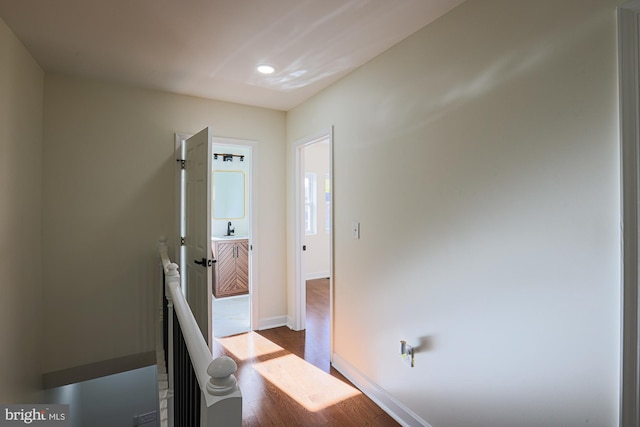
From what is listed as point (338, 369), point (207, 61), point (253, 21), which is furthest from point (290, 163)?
point (338, 369)

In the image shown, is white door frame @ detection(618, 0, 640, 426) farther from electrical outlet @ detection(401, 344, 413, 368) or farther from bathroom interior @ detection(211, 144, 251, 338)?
bathroom interior @ detection(211, 144, 251, 338)

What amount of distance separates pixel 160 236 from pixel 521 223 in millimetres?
2909

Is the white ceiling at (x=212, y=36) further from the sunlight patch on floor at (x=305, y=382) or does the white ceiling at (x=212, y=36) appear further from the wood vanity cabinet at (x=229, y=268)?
the wood vanity cabinet at (x=229, y=268)

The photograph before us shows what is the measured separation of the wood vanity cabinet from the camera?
494 centimetres

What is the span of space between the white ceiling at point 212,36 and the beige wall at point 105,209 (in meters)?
0.30

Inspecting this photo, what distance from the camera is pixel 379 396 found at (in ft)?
7.64

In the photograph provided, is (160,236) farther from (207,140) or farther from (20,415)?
(20,415)

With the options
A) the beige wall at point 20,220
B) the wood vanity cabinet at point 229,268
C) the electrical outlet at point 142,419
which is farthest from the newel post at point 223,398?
the wood vanity cabinet at point 229,268

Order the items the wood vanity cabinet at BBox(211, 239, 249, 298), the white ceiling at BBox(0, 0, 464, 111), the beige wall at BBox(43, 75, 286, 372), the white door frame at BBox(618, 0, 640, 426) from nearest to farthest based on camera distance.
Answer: the white door frame at BBox(618, 0, 640, 426), the white ceiling at BBox(0, 0, 464, 111), the beige wall at BBox(43, 75, 286, 372), the wood vanity cabinet at BBox(211, 239, 249, 298)

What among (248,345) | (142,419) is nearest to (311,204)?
(248,345)

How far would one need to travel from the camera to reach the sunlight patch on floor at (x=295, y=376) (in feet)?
7.88

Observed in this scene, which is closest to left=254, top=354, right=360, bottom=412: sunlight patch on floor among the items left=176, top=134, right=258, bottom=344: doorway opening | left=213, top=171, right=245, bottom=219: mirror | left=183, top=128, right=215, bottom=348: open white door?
left=183, top=128, right=215, bottom=348: open white door

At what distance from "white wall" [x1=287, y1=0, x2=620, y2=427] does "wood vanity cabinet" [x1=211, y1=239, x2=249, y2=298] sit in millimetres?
3026

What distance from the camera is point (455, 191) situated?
1772 mm
